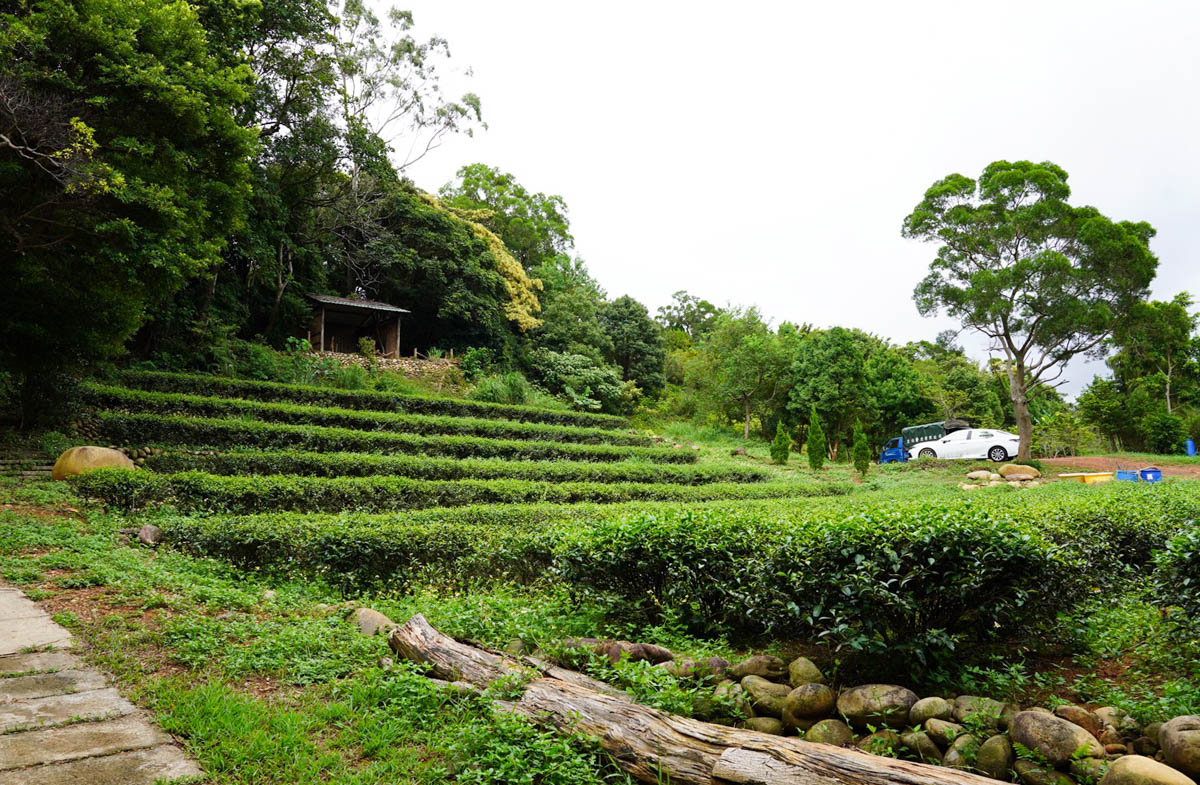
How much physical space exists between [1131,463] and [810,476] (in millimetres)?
10327

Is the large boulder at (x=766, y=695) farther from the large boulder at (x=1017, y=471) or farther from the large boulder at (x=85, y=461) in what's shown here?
the large boulder at (x=1017, y=471)

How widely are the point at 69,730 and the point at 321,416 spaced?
11614 millimetres

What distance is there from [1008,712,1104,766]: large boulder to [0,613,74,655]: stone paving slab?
5.23m

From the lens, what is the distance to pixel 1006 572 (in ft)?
10.6

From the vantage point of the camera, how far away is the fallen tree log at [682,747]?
2217 millimetres

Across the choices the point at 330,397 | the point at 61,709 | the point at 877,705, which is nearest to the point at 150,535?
the point at 61,709

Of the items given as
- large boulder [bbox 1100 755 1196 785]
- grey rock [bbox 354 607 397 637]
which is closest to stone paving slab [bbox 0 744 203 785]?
grey rock [bbox 354 607 397 637]

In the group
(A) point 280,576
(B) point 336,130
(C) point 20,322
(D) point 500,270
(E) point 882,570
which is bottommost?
(A) point 280,576

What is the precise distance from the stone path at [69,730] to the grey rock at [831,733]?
264 cm

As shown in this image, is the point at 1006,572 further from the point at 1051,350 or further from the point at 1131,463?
the point at 1131,463

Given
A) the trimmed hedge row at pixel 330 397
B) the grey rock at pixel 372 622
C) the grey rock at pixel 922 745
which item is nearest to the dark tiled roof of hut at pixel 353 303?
the trimmed hedge row at pixel 330 397

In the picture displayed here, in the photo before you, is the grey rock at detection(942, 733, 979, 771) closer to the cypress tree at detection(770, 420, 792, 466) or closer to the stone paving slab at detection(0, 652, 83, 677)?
the stone paving slab at detection(0, 652, 83, 677)

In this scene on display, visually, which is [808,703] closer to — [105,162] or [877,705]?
[877,705]

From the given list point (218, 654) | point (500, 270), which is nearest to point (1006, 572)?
point (218, 654)
